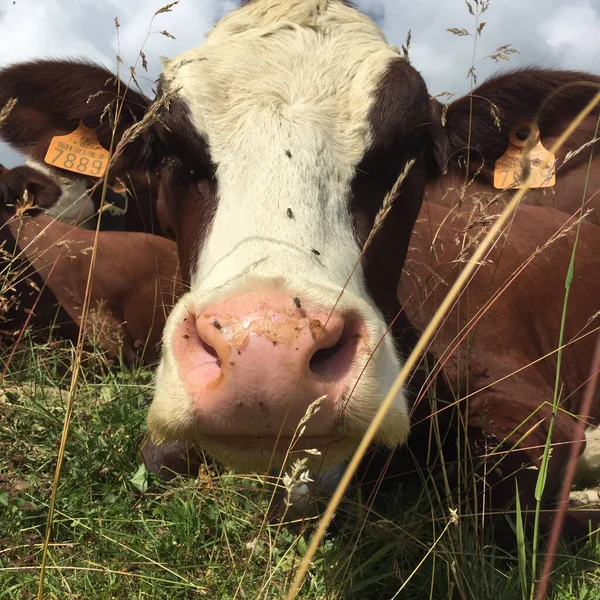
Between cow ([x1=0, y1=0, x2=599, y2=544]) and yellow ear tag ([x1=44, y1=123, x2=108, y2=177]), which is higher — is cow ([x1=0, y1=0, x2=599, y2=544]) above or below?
above

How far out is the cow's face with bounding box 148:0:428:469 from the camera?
60.6 inches

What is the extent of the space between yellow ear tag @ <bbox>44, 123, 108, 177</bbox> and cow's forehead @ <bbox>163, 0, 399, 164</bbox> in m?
0.83

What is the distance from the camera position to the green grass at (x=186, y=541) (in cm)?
199

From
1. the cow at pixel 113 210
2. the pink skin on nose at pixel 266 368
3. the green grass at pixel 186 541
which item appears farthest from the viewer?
the cow at pixel 113 210

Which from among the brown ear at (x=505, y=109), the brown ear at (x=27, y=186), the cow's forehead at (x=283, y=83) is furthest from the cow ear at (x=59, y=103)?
the brown ear at (x=27, y=186)

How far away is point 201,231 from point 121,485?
117 centimetres

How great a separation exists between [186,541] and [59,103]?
7.19 ft

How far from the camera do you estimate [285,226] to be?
75.7 inches

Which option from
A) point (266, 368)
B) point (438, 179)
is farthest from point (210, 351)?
point (438, 179)

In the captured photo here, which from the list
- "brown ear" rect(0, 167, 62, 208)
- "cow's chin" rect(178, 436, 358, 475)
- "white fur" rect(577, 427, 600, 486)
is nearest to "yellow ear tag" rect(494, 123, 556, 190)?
"white fur" rect(577, 427, 600, 486)

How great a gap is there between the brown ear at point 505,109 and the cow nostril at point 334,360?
1.60 m

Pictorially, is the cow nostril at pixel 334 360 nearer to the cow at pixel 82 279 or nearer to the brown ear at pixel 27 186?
the cow at pixel 82 279

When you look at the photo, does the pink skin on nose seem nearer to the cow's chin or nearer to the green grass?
the cow's chin

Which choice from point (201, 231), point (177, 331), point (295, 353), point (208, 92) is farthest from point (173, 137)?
point (295, 353)
